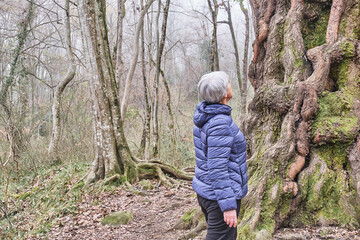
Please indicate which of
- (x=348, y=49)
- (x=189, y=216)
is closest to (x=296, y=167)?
(x=348, y=49)

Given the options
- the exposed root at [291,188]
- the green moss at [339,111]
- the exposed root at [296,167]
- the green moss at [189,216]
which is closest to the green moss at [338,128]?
the green moss at [339,111]

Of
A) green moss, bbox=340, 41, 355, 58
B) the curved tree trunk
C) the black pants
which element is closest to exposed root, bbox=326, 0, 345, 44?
green moss, bbox=340, 41, 355, 58

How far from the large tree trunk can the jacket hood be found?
4.23 ft

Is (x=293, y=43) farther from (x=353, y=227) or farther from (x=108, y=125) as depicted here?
(x=108, y=125)

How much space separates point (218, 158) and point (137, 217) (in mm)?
3292

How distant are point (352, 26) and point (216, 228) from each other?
9.18ft

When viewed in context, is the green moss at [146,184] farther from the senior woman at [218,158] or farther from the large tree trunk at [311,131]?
the senior woman at [218,158]

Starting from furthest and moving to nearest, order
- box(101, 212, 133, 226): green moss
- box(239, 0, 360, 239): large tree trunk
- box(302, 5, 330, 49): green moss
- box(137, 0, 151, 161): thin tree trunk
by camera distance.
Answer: box(137, 0, 151, 161): thin tree trunk → box(101, 212, 133, 226): green moss → box(302, 5, 330, 49): green moss → box(239, 0, 360, 239): large tree trunk

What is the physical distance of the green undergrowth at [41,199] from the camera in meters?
5.18

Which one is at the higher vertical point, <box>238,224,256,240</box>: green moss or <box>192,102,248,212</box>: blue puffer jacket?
<box>192,102,248,212</box>: blue puffer jacket

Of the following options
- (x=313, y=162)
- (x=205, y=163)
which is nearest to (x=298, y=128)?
(x=313, y=162)

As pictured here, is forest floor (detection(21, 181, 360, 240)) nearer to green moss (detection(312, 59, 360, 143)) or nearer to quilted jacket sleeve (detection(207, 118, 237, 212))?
green moss (detection(312, 59, 360, 143))

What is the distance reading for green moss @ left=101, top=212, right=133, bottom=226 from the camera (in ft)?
15.4

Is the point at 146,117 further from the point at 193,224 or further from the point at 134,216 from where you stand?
the point at 193,224
